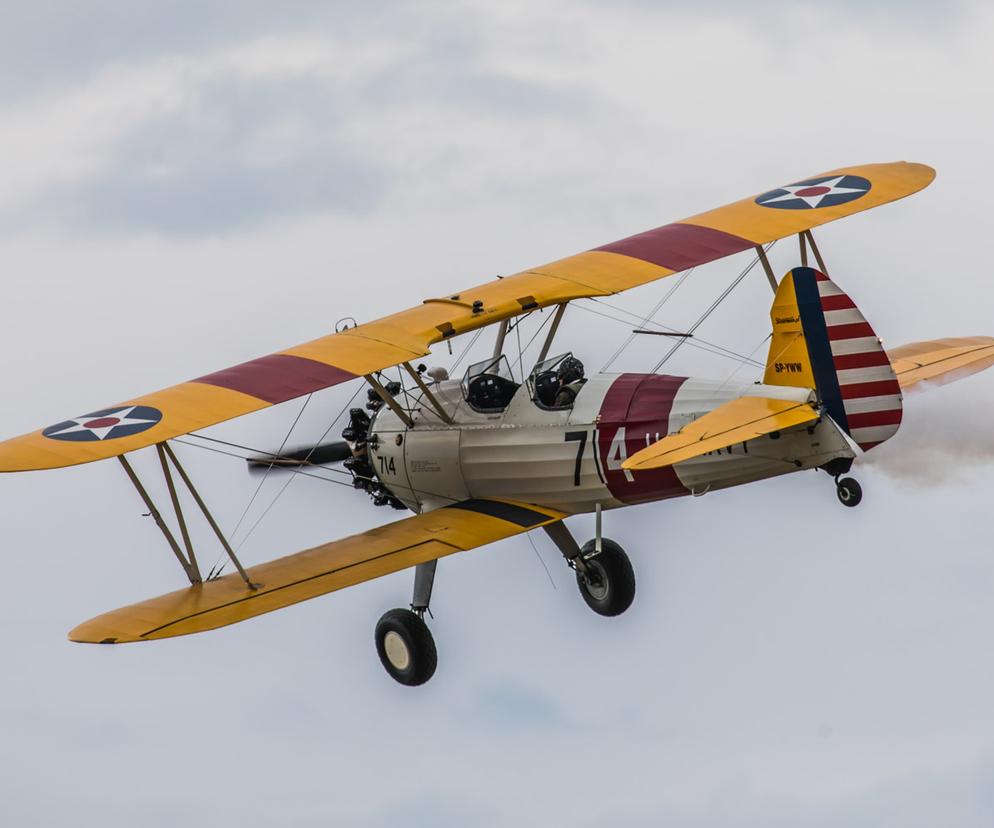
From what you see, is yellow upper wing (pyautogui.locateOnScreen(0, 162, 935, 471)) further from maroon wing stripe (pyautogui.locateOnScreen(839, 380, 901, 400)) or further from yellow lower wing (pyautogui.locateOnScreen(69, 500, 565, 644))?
maroon wing stripe (pyautogui.locateOnScreen(839, 380, 901, 400))

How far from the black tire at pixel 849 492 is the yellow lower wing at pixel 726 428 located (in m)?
0.61

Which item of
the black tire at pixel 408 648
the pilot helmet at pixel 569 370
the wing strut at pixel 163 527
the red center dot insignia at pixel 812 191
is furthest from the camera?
the red center dot insignia at pixel 812 191

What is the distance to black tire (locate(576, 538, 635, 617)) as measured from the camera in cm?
1727

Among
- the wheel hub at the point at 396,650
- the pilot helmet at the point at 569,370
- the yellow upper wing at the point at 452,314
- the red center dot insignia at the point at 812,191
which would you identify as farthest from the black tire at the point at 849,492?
the red center dot insignia at the point at 812,191

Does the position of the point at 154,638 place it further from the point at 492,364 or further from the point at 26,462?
the point at 492,364

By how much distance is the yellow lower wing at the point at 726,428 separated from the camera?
14.2 meters

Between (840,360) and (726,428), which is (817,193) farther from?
(726,428)

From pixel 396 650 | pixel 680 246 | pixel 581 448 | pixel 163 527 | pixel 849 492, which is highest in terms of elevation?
pixel 680 246

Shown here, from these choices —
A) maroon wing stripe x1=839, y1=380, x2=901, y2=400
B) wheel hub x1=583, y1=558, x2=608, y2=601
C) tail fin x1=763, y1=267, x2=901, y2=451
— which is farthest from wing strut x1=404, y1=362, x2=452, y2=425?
maroon wing stripe x1=839, y1=380, x2=901, y2=400

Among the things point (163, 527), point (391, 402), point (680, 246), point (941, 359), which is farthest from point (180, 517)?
point (941, 359)

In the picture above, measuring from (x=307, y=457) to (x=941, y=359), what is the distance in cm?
564

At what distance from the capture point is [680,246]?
17328mm

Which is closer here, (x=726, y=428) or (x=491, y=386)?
(x=726, y=428)

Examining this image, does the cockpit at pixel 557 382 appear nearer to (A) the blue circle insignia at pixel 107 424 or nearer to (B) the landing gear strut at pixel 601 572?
(B) the landing gear strut at pixel 601 572
